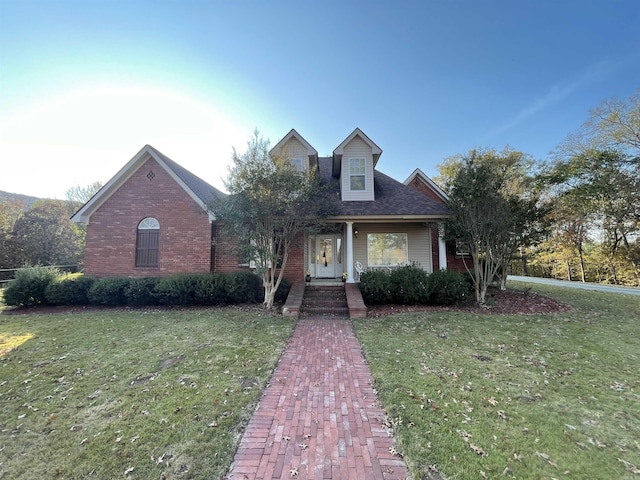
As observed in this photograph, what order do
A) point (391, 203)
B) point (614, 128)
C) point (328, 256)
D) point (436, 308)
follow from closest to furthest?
point (436, 308) < point (391, 203) < point (328, 256) < point (614, 128)

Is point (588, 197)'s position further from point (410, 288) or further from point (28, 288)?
point (28, 288)

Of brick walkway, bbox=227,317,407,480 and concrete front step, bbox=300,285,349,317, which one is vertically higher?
concrete front step, bbox=300,285,349,317

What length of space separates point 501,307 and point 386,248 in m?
5.37

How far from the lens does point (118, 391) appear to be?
4.03 meters

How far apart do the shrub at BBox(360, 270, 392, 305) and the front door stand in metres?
3.41

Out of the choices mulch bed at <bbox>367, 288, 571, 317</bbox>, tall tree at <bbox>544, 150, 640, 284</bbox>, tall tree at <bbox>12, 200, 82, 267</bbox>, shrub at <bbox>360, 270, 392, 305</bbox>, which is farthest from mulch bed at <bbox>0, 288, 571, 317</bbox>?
tall tree at <bbox>12, 200, 82, 267</bbox>

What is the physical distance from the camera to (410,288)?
9.97 meters

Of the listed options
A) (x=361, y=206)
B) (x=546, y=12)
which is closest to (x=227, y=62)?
(x=361, y=206)

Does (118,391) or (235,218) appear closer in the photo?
→ (118,391)

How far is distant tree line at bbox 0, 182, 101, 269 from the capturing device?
21.4 meters

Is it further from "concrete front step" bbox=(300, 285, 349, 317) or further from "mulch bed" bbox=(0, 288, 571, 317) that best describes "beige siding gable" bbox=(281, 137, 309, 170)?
"mulch bed" bbox=(0, 288, 571, 317)

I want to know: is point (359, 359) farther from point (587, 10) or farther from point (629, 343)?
point (587, 10)

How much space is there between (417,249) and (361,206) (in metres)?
3.81

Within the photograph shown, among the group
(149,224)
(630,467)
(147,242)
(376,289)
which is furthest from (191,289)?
(630,467)
